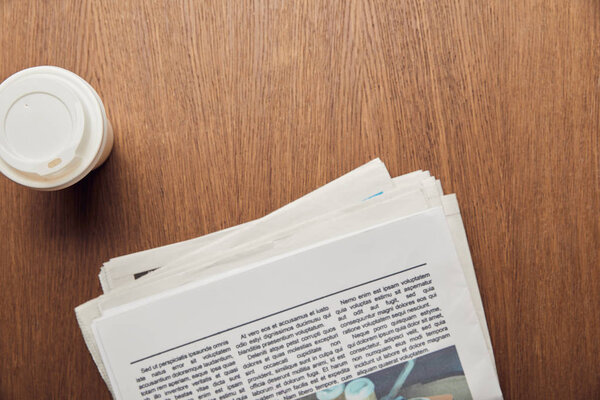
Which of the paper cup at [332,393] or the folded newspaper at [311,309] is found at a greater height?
the folded newspaper at [311,309]

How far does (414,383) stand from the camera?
360 millimetres

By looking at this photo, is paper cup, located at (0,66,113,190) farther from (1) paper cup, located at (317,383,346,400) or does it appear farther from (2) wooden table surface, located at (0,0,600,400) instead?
(1) paper cup, located at (317,383,346,400)

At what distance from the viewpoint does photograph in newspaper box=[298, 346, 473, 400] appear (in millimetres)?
360

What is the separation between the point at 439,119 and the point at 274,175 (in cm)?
13

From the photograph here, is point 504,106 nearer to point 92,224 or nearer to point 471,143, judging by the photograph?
point 471,143

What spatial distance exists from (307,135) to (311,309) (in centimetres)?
13

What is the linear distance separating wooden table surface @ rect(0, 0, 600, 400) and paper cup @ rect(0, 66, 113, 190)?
5 cm

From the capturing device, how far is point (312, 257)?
35 cm

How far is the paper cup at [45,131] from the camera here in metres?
0.31

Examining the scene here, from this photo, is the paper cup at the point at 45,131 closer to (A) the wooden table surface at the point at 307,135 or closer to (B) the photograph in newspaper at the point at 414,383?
(A) the wooden table surface at the point at 307,135

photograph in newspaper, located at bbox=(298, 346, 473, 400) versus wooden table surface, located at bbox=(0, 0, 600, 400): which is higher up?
wooden table surface, located at bbox=(0, 0, 600, 400)

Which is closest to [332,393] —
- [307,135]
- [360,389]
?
[360,389]

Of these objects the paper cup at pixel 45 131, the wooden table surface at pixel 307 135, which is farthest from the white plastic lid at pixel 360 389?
the paper cup at pixel 45 131

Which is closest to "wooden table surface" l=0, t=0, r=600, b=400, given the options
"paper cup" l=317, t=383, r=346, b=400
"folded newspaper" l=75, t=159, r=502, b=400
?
"folded newspaper" l=75, t=159, r=502, b=400
